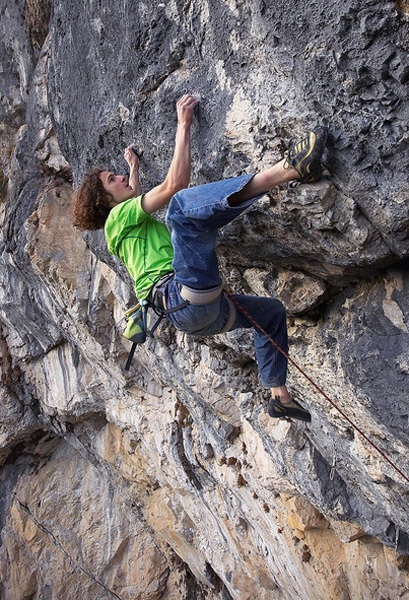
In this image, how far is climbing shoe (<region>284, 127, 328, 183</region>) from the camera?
2.73m

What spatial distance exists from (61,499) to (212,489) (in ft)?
13.7

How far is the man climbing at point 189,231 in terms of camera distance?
2867 millimetres

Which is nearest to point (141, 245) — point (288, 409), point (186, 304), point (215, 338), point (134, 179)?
point (186, 304)

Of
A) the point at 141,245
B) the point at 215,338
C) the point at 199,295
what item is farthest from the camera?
the point at 215,338

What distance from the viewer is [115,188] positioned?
355 cm

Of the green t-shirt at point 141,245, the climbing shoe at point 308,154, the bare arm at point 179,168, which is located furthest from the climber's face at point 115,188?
the climbing shoe at point 308,154

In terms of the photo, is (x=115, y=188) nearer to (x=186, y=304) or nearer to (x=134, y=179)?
(x=134, y=179)

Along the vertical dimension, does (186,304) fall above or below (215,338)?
above

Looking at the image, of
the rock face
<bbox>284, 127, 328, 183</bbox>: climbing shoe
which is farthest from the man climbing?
the rock face

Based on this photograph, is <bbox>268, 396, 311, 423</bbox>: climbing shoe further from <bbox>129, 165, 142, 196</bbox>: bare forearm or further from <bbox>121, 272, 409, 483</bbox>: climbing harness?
<bbox>129, 165, 142, 196</bbox>: bare forearm

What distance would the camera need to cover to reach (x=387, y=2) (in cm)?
248

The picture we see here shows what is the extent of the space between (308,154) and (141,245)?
119 cm

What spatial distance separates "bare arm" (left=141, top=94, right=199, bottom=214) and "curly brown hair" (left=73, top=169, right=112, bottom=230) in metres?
0.35

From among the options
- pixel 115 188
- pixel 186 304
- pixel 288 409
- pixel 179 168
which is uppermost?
pixel 179 168
